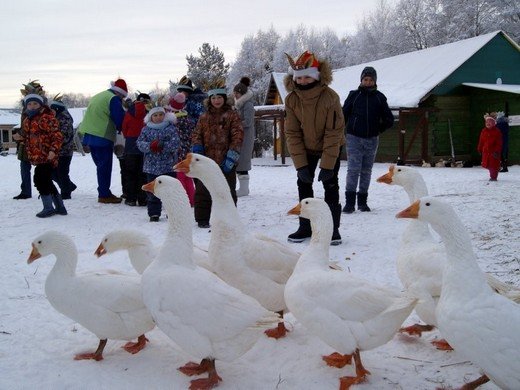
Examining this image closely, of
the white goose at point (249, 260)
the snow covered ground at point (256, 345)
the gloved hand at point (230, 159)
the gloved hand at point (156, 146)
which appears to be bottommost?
the snow covered ground at point (256, 345)

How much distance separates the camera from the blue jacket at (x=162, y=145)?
7.55 meters

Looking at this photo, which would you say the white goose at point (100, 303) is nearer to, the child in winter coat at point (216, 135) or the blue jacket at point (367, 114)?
the child in winter coat at point (216, 135)

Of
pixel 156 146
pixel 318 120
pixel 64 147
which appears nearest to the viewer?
pixel 318 120

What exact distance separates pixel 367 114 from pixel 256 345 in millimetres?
5314

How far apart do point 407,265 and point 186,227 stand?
5.59 ft

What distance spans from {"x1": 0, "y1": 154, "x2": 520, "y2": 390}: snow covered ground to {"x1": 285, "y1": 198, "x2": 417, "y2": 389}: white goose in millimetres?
219

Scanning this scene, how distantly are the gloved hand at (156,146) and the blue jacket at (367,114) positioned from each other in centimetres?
308

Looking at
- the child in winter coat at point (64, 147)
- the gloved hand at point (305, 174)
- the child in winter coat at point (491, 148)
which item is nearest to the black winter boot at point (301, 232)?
the gloved hand at point (305, 174)

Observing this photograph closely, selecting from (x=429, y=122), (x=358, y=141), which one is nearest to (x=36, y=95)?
(x=358, y=141)

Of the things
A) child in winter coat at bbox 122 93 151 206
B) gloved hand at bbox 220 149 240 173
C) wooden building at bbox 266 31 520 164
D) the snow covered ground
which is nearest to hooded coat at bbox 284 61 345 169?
gloved hand at bbox 220 149 240 173

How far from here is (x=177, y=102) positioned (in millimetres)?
8312

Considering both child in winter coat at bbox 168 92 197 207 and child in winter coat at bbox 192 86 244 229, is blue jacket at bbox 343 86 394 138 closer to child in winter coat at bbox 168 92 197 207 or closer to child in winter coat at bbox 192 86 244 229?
child in winter coat at bbox 192 86 244 229

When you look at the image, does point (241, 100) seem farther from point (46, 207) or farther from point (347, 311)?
point (347, 311)

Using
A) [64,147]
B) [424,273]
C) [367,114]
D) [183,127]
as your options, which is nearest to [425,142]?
[367,114]
